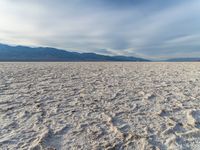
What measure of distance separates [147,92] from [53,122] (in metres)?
4.50

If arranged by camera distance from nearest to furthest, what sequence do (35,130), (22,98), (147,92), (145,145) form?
(145,145), (35,130), (22,98), (147,92)

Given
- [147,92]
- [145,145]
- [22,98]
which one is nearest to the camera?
[145,145]

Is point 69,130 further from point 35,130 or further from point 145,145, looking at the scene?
point 145,145

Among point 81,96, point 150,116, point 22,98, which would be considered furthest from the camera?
point 81,96

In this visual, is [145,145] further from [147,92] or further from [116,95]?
[147,92]

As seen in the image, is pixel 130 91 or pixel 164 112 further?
pixel 130 91

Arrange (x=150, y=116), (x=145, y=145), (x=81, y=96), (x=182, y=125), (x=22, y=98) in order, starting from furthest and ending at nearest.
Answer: (x=81, y=96), (x=22, y=98), (x=150, y=116), (x=182, y=125), (x=145, y=145)

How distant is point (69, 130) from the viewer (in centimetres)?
413

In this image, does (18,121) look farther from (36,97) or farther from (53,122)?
(36,97)

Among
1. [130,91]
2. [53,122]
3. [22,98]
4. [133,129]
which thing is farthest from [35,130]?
[130,91]

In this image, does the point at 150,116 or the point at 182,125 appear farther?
the point at 150,116

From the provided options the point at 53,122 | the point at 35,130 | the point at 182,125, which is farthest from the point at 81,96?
the point at 182,125

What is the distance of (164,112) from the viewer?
526 cm

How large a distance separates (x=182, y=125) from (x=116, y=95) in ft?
10.4
